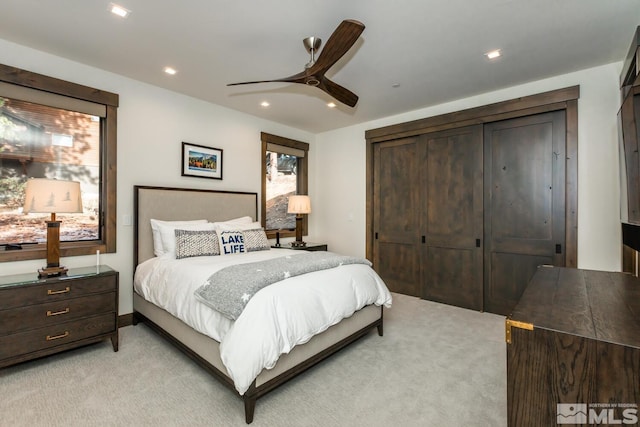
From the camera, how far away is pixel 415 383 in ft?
7.25

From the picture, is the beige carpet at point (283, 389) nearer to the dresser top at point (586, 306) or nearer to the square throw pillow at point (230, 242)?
the dresser top at point (586, 306)

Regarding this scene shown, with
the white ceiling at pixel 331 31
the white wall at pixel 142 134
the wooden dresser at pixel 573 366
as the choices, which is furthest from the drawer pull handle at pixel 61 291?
the wooden dresser at pixel 573 366

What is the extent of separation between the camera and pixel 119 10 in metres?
2.15

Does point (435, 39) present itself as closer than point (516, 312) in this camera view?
No

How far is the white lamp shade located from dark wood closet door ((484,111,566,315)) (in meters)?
4.40

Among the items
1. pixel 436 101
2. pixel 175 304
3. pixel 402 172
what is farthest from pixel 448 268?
pixel 175 304

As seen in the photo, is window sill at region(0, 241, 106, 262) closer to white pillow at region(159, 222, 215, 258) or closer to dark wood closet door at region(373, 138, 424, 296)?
white pillow at region(159, 222, 215, 258)

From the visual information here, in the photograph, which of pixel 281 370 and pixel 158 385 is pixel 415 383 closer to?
pixel 281 370

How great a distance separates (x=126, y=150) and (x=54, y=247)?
48.7 inches

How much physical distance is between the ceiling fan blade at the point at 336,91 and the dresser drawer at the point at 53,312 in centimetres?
261

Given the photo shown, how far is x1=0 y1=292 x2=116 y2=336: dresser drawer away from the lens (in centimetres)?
222

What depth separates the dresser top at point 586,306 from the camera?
40.9 inches

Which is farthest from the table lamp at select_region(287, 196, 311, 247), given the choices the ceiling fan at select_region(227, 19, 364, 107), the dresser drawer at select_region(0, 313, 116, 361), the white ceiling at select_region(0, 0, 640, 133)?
the dresser drawer at select_region(0, 313, 116, 361)

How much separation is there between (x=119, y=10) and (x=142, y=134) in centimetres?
150
